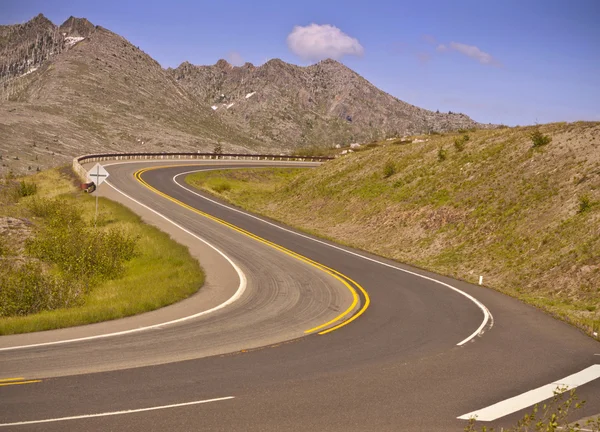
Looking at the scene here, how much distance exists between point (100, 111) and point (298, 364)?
396ft

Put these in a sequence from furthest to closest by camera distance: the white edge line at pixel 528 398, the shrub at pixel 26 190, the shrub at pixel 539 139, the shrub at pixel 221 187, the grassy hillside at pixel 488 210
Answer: the shrub at pixel 221 187
the shrub at pixel 26 190
the shrub at pixel 539 139
the grassy hillside at pixel 488 210
the white edge line at pixel 528 398

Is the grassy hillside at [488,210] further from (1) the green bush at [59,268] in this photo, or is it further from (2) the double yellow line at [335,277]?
(1) the green bush at [59,268]

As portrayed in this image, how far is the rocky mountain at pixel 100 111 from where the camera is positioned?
79688 mm

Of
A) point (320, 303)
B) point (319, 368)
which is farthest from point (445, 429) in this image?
point (320, 303)

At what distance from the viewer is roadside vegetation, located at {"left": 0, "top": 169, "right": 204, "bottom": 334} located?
15.8 metres

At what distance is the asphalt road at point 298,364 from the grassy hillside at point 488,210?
309 cm

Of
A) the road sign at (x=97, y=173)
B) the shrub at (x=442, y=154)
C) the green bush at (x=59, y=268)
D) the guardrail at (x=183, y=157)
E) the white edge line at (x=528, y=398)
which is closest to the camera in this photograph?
the white edge line at (x=528, y=398)

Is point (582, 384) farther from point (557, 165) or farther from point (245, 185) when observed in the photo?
point (245, 185)

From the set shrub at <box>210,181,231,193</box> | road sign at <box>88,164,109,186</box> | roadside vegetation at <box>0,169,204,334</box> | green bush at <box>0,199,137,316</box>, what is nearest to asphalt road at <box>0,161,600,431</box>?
roadside vegetation at <box>0,169,204,334</box>

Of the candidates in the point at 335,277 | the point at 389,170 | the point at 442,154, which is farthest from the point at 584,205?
the point at 389,170

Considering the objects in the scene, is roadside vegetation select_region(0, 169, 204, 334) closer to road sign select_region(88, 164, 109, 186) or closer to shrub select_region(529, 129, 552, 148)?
road sign select_region(88, 164, 109, 186)

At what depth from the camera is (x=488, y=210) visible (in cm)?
2983

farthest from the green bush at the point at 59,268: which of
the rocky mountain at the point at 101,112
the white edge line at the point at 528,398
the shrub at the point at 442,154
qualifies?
the rocky mountain at the point at 101,112

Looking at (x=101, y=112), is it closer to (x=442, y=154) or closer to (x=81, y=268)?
(x=442, y=154)
